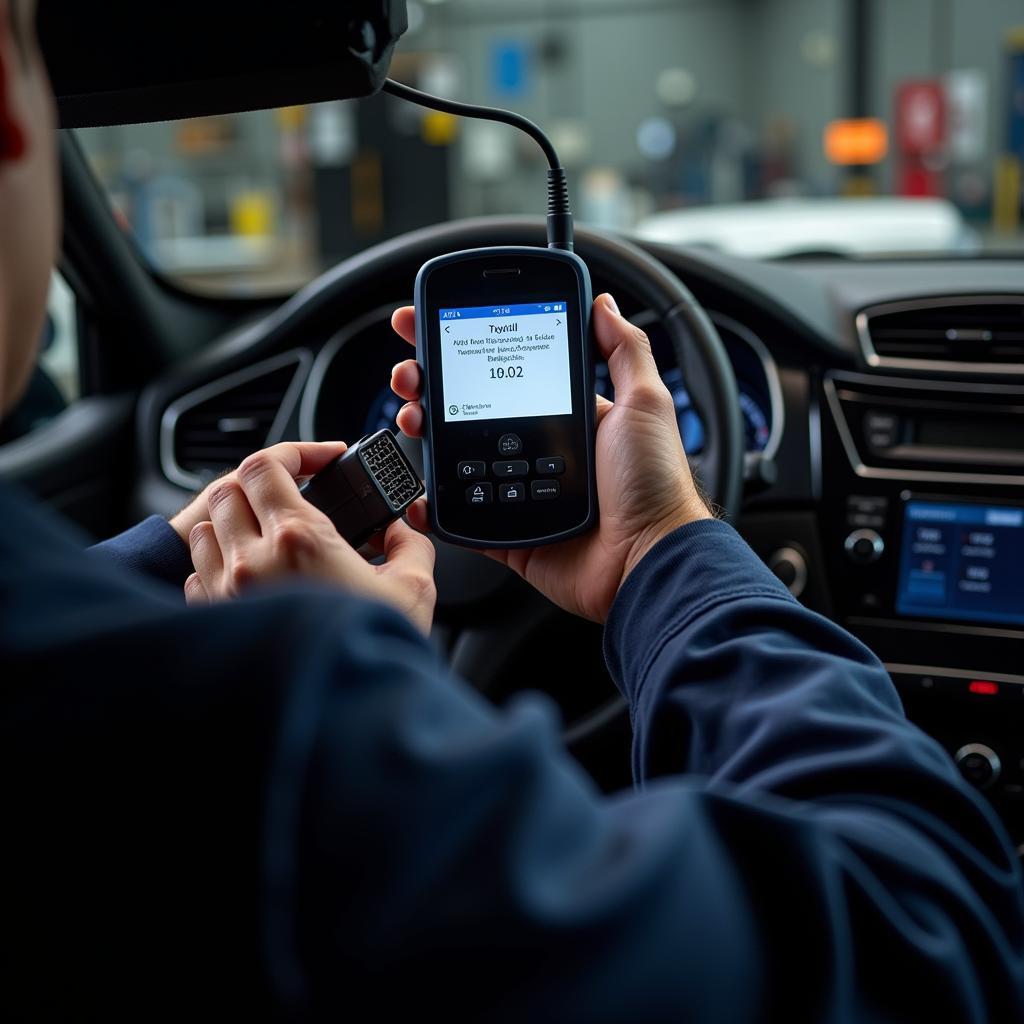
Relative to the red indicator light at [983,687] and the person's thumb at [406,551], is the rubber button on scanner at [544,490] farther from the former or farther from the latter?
the red indicator light at [983,687]

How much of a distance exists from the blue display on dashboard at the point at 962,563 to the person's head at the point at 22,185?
107 cm

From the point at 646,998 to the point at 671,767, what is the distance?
0.29m

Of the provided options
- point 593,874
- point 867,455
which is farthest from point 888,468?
point 593,874

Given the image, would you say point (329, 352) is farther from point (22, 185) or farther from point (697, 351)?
point (22, 185)


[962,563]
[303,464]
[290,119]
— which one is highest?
[290,119]

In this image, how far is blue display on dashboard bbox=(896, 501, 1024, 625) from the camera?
1308 millimetres

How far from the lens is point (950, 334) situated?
1356 millimetres

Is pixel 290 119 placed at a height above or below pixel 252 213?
above

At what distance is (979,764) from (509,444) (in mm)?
761

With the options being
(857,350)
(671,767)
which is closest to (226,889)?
(671,767)

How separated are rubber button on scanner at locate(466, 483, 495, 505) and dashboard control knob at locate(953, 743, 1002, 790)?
2.45 ft

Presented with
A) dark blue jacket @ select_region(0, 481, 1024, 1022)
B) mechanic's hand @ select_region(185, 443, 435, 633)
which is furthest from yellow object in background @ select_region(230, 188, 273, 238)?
dark blue jacket @ select_region(0, 481, 1024, 1022)

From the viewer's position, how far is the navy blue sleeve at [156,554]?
0.79 m

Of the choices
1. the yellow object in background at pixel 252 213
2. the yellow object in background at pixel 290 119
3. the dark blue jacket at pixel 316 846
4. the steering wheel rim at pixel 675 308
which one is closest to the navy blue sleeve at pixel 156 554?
the dark blue jacket at pixel 316 846
